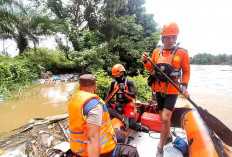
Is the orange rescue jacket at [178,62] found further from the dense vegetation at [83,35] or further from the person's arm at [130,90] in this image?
the dense vegetation at [83,35]

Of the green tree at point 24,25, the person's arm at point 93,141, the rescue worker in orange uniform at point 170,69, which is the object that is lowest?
the person's arm at point 93,141

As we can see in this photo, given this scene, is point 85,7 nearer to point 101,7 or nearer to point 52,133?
point 101,7

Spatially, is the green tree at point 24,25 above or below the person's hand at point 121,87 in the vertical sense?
above

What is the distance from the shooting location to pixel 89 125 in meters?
1.11

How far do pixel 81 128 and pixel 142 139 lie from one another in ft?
6.55

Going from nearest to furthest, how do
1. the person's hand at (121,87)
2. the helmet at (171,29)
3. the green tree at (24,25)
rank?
the helmet at (171,29) → the person's hand at (121,87) → the green tree at (24,25)

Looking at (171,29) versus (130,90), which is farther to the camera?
(130,90)

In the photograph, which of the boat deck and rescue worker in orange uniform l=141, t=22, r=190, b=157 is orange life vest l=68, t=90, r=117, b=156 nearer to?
rescue worker in orange uniform l=141, t=22, r=190, b=157

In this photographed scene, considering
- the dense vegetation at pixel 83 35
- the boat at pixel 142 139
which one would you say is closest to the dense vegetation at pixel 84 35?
the dense vegetation at pixel 83 35

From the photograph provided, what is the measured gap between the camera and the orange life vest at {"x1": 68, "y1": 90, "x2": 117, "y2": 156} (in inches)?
46.6

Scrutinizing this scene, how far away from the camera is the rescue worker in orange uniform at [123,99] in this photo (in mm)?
2967

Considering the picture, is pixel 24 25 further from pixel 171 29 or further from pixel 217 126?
pixel 217 126

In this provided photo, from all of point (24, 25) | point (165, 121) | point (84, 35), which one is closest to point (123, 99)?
point (165, 121)

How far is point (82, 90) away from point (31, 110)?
573cm
